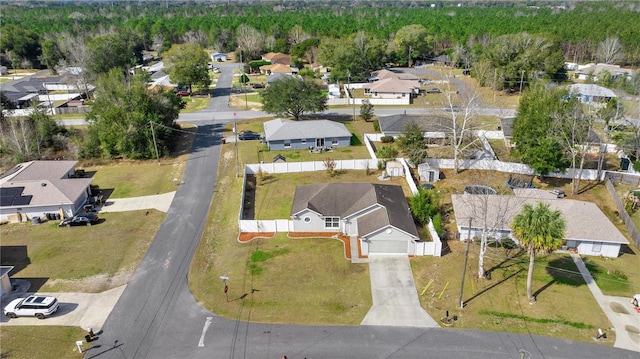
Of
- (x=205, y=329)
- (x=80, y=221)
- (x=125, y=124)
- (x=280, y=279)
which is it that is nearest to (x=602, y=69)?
(x=280, y=279)

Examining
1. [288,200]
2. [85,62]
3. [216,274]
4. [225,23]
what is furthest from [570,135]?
[225,23]

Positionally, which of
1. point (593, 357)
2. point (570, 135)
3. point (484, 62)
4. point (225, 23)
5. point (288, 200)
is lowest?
point (593, 357)

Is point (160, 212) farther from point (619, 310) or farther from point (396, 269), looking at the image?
point (619, 310)

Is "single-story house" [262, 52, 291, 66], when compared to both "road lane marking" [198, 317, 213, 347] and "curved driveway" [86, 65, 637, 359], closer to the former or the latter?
"curved driveway" [86, 65, 637, 359]

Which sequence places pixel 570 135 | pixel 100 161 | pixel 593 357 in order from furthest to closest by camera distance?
pixel 100 161 < pixel 570 135 < pixel 593 357

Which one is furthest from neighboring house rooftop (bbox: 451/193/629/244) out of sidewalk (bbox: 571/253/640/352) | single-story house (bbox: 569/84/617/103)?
single-story house (bbox: 569/84/617/103)
